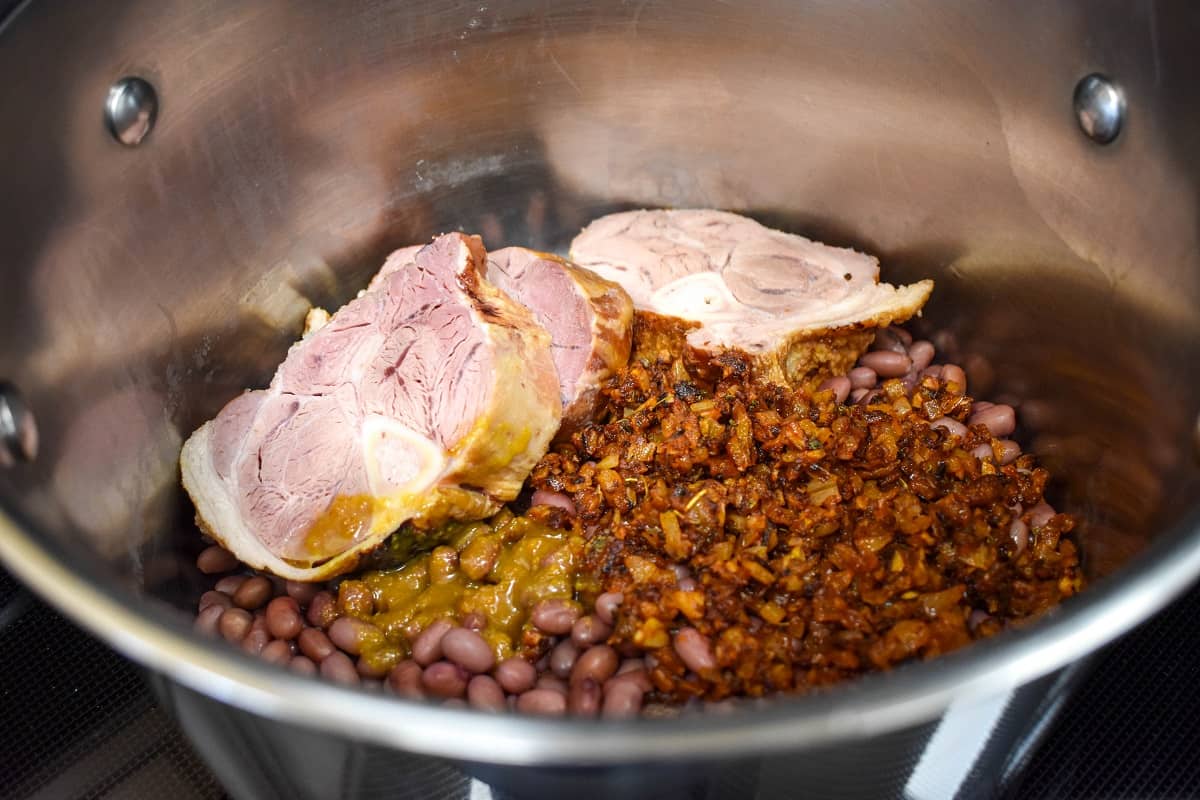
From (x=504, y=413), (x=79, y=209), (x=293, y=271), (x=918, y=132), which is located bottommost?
(x=504, y=413)

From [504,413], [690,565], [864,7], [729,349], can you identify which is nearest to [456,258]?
[504,413]

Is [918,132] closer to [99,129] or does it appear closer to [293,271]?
[293,271]

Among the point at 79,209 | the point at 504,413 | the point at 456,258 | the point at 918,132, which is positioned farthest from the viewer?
the point at 918,132

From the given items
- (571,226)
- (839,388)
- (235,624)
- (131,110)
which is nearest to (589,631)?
(235,624)

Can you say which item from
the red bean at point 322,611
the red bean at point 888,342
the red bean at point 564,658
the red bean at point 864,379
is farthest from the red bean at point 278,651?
the red bean at point 888,342

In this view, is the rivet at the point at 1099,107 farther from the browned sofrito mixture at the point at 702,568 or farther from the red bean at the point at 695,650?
the red bean at the point at 695,650

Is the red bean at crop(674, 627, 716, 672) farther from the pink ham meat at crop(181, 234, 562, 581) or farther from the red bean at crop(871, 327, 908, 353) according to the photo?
the red bean at crop(871, 327, 908, 353)

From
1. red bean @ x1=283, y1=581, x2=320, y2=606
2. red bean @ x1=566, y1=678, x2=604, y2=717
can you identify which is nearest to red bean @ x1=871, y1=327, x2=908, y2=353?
red bean @ x1=566, y1=678, x2=604, y2=717
